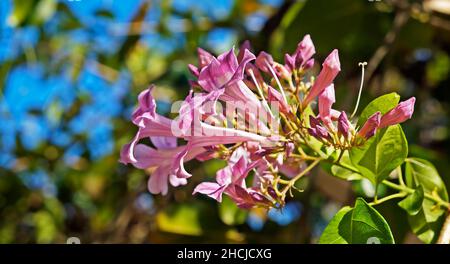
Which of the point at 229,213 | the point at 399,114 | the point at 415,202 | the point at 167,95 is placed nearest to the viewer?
the point at 399,114

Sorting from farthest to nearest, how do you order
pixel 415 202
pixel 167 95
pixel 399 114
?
pixel 167 95
pixel 415 202
pixel 399 114

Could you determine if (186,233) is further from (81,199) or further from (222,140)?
(81,199)

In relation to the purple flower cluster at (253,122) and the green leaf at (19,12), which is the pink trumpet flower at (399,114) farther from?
the green leaf at (19,12)

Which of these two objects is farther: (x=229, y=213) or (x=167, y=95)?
(x=167, y=95)

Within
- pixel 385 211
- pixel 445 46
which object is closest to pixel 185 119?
pixel 385 211

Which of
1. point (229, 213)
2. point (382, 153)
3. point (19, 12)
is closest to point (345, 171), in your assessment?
point (382, 153)

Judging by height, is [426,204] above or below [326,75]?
below

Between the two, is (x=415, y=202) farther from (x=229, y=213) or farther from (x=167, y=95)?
(x=167, y=95)
